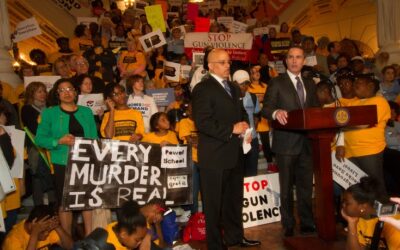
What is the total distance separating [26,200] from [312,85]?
3763mm

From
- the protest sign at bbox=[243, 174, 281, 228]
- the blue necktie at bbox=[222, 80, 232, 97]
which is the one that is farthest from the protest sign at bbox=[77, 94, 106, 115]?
the blue necktie at bbox=[222, 80, 232, 97]

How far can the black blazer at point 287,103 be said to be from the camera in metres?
4.38

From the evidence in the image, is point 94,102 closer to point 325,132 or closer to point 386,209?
point 325,132

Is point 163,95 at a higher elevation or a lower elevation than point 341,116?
higher

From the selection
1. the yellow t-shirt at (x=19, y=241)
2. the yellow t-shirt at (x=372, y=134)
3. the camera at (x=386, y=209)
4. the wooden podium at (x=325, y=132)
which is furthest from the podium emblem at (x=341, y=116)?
the yellow t-shirt at (x=19, y=241)

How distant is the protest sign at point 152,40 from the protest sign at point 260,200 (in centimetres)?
433

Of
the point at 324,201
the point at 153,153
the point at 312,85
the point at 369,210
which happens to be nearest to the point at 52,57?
the point at 153,153

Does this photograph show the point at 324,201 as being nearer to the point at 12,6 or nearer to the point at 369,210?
the point at 369,210

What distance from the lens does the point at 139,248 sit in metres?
3.30

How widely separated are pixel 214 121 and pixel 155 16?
5974mm

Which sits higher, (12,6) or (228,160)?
(12,6)

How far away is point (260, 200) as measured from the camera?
5.32 meters

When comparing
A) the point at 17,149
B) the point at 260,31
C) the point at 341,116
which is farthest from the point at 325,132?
the point at 260,31

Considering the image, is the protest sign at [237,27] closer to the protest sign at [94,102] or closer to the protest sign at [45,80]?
the protest sign at [45,80]
